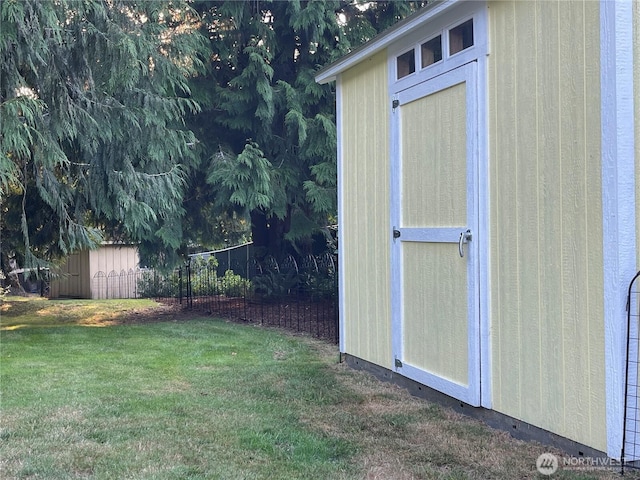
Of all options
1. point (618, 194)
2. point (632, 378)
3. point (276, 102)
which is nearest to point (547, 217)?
point (618, 194)

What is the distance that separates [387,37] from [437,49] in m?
0.60

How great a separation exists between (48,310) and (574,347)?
10.5 meters

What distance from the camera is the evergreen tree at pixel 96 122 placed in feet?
23.3

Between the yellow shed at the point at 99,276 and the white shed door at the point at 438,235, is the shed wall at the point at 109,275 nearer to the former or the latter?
the yellow shed at the point at 99,276

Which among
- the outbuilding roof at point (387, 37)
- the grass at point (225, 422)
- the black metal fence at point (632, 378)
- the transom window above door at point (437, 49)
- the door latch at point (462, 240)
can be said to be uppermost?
the outbuilding roof at point (387, 37)

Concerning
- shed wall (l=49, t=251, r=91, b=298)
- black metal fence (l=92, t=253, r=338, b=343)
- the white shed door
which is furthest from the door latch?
shed wall (l=49, t=251, r=91, b=298)

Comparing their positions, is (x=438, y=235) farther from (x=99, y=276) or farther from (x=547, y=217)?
(x=99, y=276)

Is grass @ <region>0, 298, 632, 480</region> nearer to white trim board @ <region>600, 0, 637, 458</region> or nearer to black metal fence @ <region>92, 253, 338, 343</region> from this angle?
white trim board @ <region>600, 0, 637, 458</region>

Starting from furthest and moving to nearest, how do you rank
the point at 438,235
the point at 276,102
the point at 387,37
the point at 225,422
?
1. the point at 276,102
2. the point at 387,37
3. the point at 438,235
4. the point at 225,422

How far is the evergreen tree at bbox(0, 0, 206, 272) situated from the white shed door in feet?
12.6

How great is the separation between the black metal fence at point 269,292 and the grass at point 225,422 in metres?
2.45

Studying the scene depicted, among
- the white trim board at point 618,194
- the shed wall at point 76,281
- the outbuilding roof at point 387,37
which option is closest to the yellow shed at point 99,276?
the shed wall at point 76,281

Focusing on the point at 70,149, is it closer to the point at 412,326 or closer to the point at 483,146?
the point at 412,326

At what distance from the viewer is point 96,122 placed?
7.75 metres
